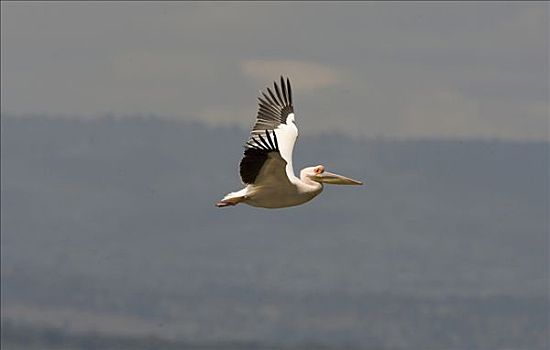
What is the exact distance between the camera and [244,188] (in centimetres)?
2759

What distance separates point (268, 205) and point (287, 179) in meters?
0.67

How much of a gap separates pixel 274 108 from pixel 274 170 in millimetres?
5879

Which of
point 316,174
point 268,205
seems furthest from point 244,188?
point 316,174

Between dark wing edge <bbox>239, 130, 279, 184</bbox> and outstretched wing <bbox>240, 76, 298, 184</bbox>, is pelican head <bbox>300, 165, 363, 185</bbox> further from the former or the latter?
dark wing edge <bbox>239, 130, 279, 184</bbox>

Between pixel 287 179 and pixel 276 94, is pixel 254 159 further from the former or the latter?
pixel 276 94

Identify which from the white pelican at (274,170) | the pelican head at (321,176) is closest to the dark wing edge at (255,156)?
the white pelican at (274,170)

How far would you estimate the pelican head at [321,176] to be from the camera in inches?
1168

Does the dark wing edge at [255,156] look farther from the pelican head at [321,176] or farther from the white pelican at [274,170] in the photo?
the pelican head at [321,176]

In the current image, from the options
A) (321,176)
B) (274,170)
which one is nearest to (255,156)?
(274,170)

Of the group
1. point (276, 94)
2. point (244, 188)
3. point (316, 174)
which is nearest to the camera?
point (244, 188)

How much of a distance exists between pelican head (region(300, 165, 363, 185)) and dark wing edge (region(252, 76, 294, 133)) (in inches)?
72.3

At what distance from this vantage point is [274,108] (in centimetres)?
3212

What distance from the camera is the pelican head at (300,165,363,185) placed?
29661 mm

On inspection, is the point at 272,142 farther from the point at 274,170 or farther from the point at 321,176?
the point at 321,176
